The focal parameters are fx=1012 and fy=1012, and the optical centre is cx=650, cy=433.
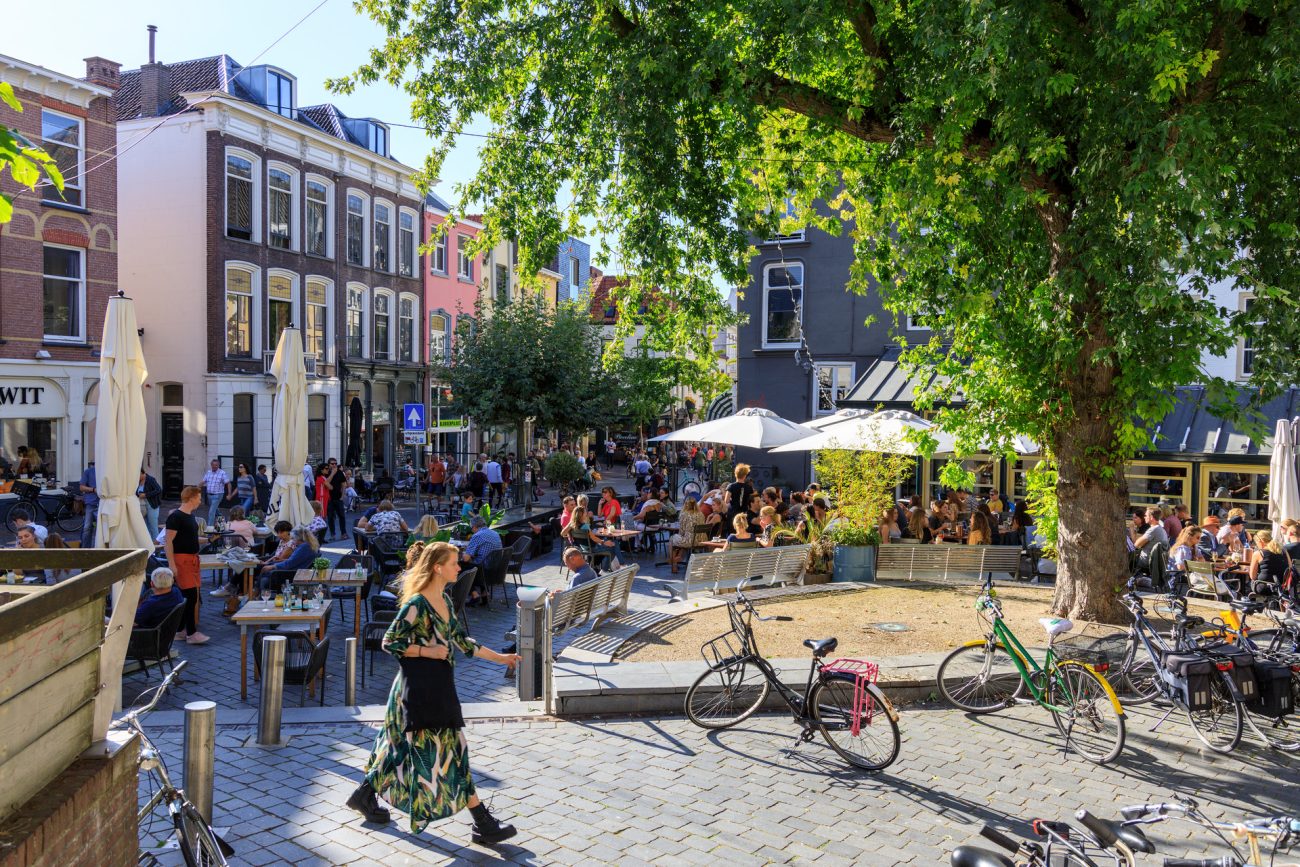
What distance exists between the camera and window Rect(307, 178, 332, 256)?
1288 inches

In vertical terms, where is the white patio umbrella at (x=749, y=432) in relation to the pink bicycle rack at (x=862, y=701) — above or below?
above

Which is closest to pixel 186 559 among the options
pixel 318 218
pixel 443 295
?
pixel 318 218

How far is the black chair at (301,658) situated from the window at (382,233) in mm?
29224

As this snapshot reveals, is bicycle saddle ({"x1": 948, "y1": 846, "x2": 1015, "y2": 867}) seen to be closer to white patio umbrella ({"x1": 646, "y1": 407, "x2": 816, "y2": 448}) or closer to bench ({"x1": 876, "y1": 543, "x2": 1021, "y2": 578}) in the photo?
bench ({"x1": 876, "y1": 543, "x2": 1021, "y2": 578})

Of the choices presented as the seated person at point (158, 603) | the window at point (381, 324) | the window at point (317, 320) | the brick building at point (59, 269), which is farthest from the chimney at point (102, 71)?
the seated person at point (158, 603)

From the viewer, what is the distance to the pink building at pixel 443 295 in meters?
39.5

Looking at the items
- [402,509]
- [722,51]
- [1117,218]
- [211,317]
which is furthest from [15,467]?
[1117,218]

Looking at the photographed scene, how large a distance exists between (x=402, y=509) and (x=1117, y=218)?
2014cm

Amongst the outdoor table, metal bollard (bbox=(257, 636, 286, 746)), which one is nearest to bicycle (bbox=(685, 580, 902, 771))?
metal bollard (bbox=(257, 636, 286, 746))

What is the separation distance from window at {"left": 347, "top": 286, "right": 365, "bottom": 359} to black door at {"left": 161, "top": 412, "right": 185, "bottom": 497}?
6.83m

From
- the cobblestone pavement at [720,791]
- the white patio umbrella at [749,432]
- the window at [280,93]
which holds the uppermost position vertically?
the window at [280,93]

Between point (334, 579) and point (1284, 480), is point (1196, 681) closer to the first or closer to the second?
point (334, 579)

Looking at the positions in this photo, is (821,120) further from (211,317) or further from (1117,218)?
(211,317)

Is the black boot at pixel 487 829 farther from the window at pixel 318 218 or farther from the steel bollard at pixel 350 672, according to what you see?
the window at pixel 318 218
